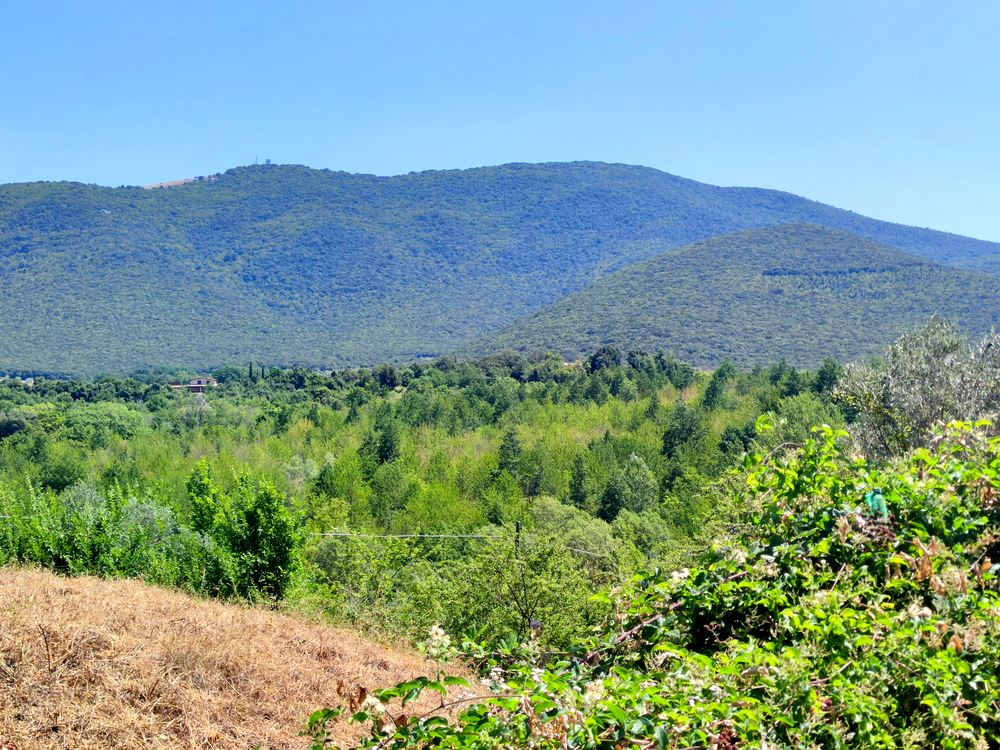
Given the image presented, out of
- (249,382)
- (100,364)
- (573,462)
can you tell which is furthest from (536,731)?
(100,364)

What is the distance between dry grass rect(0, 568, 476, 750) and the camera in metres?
5.34

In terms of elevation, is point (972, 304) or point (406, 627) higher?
point (972, 304)

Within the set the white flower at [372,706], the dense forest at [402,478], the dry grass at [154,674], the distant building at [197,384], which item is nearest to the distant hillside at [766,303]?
the dense forest at [402,478]

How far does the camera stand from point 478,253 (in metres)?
193

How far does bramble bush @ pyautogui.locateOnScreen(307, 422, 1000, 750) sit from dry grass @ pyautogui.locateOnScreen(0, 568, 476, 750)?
7.56 ft

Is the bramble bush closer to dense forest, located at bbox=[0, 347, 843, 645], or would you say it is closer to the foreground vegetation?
the foreground vegetation

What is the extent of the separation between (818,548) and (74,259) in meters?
184

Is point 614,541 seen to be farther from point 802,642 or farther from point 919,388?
point 802,642

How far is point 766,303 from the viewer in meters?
85.6

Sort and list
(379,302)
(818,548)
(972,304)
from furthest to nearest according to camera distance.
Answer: (379,302)
(972,304)
(818,548)

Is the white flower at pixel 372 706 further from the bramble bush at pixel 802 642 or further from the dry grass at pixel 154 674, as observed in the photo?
the dry grass at pixel 154 674

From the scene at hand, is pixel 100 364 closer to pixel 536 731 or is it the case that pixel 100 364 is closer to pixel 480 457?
pixel 480 457

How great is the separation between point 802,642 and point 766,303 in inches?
3452

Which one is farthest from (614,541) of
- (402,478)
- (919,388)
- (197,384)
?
(197,384)
